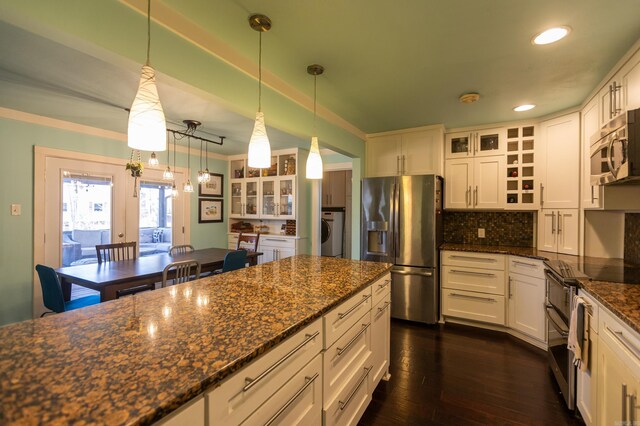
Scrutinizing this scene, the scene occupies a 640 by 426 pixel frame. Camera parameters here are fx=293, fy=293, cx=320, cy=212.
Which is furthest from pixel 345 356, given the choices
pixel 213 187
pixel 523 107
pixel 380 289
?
pixel 213 187

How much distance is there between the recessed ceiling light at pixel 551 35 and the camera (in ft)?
5.40

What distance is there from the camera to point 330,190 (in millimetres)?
5410

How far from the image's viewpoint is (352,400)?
1.61 meters

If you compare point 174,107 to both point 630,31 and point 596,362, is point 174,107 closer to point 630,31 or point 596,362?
point 630,31

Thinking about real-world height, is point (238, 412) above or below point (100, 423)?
below

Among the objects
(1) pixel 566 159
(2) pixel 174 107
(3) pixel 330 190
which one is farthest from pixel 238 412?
(3) pixel 330 190

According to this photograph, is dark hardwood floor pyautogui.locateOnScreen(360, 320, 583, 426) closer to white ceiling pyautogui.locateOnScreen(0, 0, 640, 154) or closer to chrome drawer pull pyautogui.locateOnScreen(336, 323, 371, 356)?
chrome drawer pull pyautogui.locateOnScreen(336, 323, 371, 356)

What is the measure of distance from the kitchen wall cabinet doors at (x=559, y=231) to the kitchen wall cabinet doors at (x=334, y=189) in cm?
295

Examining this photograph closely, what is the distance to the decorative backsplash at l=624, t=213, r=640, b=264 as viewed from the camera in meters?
2.37

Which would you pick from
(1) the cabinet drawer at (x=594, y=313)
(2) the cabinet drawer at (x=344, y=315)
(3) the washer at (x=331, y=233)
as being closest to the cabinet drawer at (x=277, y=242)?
(3) the washer at (x=331, y=233)

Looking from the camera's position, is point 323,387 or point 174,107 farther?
point 174,107

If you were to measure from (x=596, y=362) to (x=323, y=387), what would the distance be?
1.46 metres

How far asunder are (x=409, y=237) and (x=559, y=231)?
4.66ft

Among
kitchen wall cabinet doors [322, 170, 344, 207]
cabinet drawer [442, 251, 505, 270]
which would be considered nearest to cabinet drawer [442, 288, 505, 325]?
cabinet drawer [442, 251, 505, 270]
